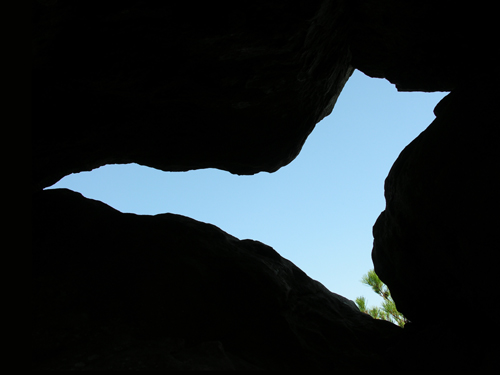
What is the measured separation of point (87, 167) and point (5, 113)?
374 cm

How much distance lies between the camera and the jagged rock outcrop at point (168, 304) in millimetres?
5082

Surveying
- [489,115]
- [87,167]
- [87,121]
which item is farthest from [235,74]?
[87,167]

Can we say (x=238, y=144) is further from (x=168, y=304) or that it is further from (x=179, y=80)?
(x=168, y=304)

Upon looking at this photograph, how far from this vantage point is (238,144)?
882 cm

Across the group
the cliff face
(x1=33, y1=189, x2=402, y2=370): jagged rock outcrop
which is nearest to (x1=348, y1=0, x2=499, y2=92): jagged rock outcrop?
the cliff face

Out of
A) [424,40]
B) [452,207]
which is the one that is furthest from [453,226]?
[424,40]

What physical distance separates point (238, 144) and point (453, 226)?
5.20 metres

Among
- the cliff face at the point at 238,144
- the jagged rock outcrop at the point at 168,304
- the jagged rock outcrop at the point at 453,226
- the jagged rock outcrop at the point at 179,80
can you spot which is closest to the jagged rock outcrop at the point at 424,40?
the cliff face at the point at 238,144

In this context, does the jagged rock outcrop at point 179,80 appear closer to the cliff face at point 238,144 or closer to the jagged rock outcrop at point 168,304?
the cliff face at point 238,144

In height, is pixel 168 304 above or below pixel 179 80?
below

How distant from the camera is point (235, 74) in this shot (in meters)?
6.30

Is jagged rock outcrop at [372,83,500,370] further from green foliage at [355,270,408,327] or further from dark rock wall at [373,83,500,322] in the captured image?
green foliage at [355,270,408,327]

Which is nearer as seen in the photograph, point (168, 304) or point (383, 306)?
point (168, 304)

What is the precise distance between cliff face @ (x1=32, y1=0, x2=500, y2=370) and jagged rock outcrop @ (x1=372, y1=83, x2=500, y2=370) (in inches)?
1.2
